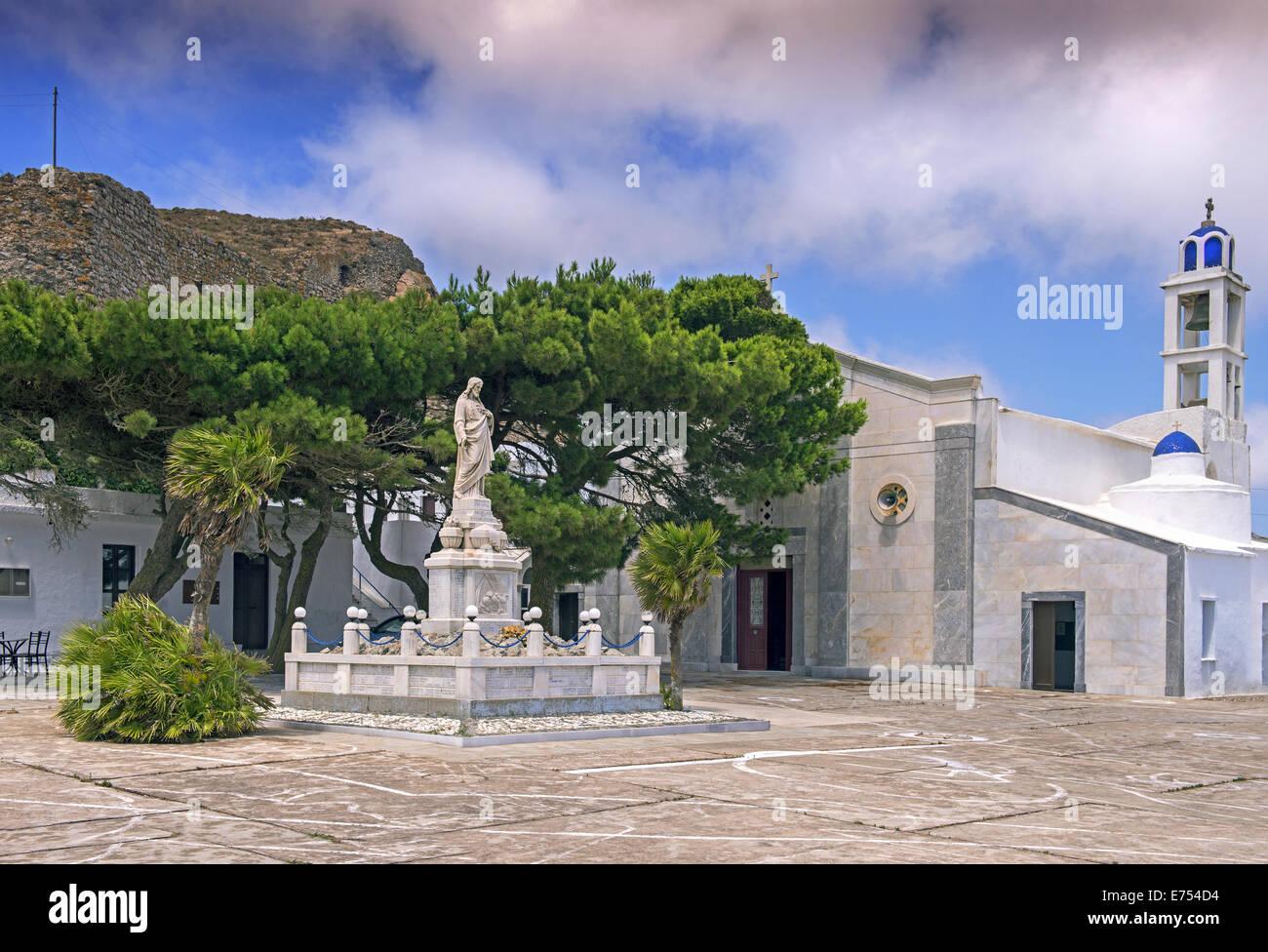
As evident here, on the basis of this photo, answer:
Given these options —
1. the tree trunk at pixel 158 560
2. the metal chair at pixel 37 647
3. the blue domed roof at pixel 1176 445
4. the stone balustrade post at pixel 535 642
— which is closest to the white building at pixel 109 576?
the metal chair at pixel 37 647

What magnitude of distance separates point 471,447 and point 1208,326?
1089 inches

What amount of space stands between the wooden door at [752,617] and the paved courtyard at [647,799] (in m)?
18.2

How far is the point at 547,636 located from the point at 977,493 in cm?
1655

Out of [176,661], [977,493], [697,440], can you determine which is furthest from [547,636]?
[977,493]

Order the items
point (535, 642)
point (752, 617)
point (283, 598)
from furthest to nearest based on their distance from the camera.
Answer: point (752, 617) < point (283, 598) < point (535, 642)

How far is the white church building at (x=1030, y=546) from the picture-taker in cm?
2861

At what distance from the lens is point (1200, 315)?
126ft

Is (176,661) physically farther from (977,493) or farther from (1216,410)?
(1216,410)

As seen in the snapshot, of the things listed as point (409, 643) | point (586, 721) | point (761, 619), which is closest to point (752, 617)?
point (761, 619)

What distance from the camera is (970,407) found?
31875 mm

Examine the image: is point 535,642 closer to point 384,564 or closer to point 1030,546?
point 384,564

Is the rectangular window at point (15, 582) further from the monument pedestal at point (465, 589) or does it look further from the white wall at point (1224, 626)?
the white wall at point (1224, 626)

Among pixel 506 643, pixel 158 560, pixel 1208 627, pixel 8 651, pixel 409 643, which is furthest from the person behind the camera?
pixel 1208 627

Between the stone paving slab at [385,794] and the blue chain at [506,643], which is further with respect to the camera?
the blue chain at [506,643]
